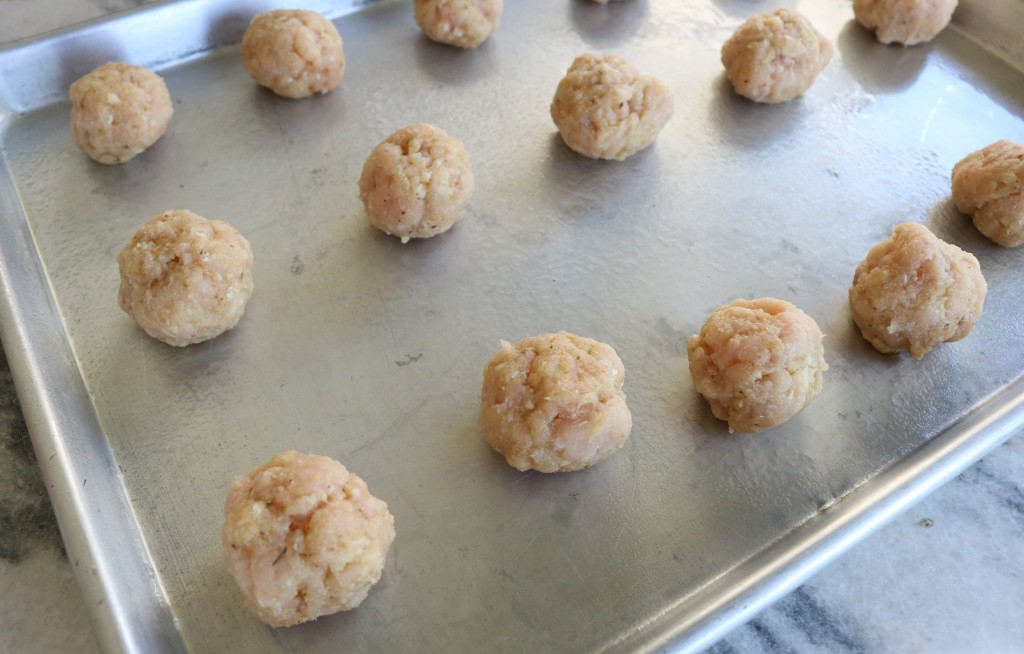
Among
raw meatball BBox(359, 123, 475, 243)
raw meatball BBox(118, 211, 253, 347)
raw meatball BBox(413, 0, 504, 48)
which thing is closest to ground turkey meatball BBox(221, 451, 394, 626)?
raw meatball BBox(118, 211, 253, 347)

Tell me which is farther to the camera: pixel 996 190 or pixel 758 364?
pixel 996 190

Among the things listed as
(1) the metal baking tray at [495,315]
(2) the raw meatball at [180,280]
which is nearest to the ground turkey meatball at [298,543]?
(1) the metal baking tray at [495,315]

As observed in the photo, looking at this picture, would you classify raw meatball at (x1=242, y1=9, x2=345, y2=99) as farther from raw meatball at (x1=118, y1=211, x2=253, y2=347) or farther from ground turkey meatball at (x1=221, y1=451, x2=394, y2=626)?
ground turkey meatball at (x1=221, y1=451, x2=394, y2=626)

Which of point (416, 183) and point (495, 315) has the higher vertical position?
point (416, 183)

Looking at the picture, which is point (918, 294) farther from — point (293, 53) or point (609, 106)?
point (293, 53)

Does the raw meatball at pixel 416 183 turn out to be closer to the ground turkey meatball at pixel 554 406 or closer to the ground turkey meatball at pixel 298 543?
the ground turkey meatball at pixel 554 406

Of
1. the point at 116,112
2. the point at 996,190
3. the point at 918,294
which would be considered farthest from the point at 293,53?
the point at 996,190

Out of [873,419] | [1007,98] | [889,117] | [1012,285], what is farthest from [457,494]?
[1007,98]
